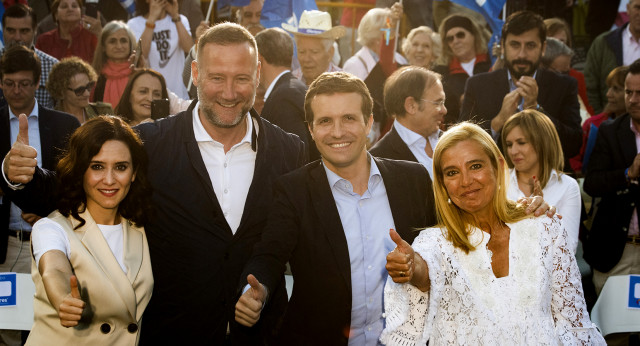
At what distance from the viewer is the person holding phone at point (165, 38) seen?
25.6 ft

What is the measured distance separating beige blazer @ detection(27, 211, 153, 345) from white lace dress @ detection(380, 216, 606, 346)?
1.26m

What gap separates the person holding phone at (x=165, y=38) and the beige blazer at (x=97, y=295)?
4.33 metres

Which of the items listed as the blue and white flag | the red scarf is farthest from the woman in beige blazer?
the blue and white flag

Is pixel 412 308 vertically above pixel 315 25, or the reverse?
pixel 315 25

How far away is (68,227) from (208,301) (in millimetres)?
787

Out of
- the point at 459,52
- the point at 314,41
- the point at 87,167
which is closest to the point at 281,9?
the point at 314,41

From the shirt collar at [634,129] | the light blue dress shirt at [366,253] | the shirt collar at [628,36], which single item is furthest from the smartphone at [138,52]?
the shirt collar at [628,36]

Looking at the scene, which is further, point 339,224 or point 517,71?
point 517,71

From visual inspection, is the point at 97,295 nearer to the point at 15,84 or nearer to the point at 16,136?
the point at 16,136

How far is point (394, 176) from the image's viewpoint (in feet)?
12.2

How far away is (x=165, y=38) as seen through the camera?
310 inches

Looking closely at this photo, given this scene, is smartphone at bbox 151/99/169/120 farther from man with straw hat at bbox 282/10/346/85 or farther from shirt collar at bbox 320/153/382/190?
shirt collar at bbox 320/153/382/190

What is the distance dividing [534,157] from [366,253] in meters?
2.27

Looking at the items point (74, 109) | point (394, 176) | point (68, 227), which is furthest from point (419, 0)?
point (68, 227)
